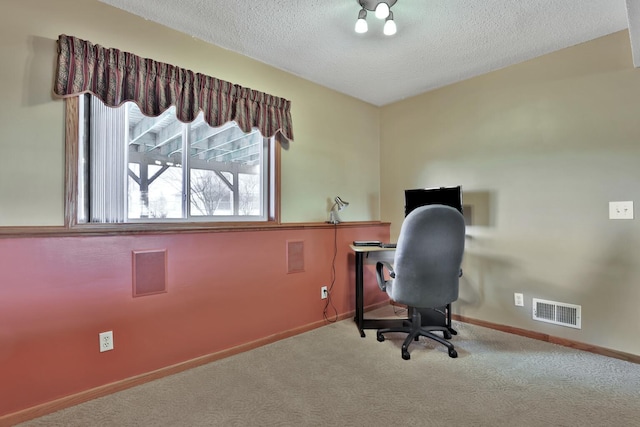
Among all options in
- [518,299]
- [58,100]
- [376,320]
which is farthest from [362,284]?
[58,100]

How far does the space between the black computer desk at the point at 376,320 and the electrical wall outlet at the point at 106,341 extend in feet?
6.20

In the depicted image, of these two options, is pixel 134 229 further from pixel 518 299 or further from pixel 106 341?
pixel 518 299

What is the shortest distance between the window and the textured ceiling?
656 mm

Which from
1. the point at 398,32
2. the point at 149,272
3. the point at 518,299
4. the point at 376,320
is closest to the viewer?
the point at 149,272

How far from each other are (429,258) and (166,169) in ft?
6.75

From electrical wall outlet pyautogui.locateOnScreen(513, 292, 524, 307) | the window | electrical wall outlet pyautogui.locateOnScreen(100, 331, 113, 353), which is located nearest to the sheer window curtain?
the window

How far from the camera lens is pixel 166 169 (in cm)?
232

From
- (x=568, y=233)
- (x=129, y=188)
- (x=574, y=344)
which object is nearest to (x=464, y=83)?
(x=568, y=233)

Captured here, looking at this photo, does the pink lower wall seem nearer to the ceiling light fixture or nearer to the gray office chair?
the gray office chair

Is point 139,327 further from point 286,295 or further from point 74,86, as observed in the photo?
point 74,86

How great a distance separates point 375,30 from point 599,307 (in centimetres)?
268

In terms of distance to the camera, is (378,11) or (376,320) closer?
(378,11)

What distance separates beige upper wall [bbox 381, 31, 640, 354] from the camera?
2303mm

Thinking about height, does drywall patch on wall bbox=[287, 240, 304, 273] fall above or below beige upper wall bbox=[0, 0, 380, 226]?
below
